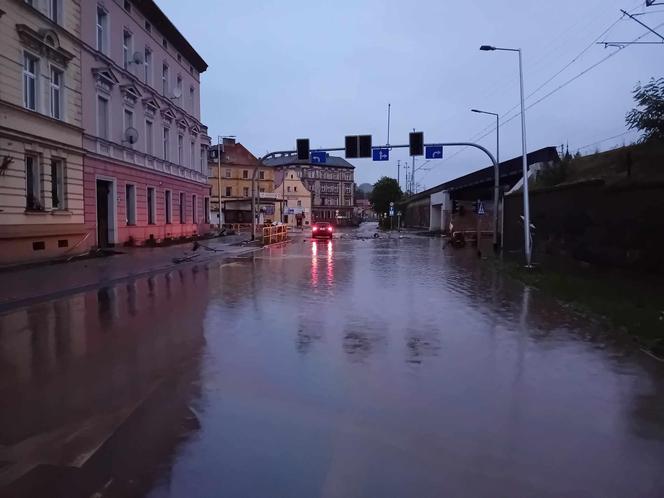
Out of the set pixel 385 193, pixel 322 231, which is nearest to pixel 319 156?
pixel 322 231

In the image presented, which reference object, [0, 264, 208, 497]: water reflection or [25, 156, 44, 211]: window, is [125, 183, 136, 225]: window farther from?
[0, 264, 208, 497]: water reflection

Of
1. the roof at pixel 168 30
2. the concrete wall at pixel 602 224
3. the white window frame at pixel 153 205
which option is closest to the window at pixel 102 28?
the roof at pixel 168 30

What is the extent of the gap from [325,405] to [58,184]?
67.7ft

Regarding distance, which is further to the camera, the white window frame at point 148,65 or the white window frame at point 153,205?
the white window frame at point 153,205

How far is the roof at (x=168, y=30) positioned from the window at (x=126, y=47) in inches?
73.2

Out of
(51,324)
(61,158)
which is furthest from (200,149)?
(51,324)

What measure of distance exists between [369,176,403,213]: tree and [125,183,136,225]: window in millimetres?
69276

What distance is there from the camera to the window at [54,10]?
861 inches

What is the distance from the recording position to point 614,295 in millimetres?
12656

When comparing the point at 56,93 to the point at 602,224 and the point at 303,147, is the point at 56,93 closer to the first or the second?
the point at 303,147

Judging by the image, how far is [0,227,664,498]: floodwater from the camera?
3.98 metres

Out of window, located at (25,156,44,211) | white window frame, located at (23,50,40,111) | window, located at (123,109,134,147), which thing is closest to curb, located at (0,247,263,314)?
window, located at (25,156,44,211)

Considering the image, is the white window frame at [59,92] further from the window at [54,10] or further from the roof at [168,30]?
the roof at [168,30]

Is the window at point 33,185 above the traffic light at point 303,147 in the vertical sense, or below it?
below
